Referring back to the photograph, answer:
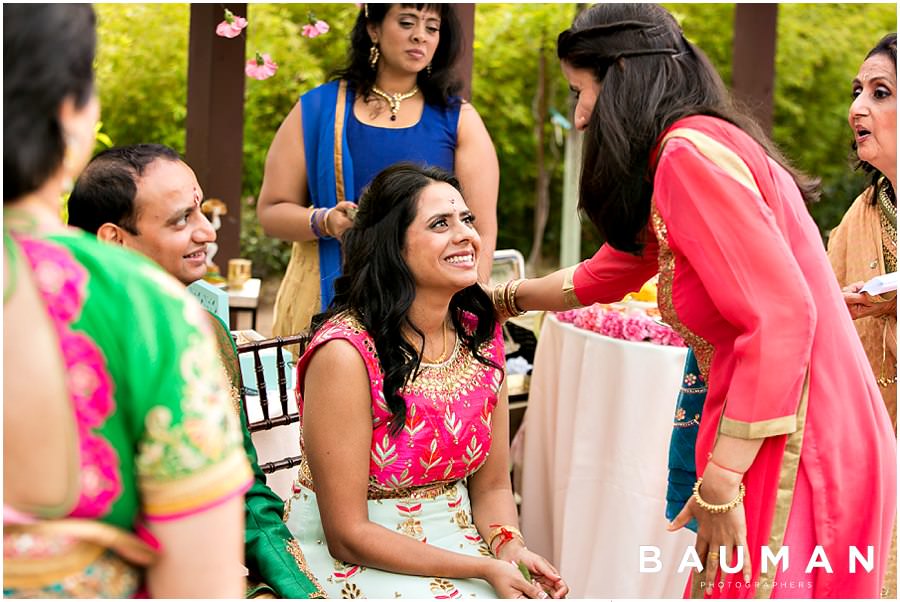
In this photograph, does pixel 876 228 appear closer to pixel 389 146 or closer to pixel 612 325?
pixel 612 325

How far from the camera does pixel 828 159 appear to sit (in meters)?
11.6

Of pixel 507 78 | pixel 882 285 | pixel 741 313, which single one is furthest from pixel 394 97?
pixel 507 78

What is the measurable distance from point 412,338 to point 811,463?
3.35 ft

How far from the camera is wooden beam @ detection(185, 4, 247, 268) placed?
531cm

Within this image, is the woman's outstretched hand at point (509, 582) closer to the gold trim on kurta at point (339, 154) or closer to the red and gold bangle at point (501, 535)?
the red and gold bangle at point (501, 535)

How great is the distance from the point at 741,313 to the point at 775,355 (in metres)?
0.09

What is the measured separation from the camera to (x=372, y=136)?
3.47 meters

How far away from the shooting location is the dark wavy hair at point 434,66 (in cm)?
354

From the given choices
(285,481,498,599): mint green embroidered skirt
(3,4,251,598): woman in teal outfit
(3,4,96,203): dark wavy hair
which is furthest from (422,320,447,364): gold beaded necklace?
(3,4,96,203): dark wavy hair

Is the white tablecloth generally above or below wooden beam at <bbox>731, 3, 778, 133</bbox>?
below

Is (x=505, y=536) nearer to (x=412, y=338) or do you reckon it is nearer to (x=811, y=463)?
(x=412, y=338)

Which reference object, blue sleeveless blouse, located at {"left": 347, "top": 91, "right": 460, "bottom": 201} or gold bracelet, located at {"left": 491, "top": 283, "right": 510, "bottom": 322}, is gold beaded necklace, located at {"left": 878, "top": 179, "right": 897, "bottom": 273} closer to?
gold bracelet, located at {"left": 491, "top": 283, "right": 510, "bottom": 322}

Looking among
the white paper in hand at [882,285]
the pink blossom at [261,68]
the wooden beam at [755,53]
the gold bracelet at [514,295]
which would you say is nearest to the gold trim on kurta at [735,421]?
the gold bracelet at [514,295]

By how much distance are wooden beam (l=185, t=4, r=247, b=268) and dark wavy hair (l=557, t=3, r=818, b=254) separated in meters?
3.55
